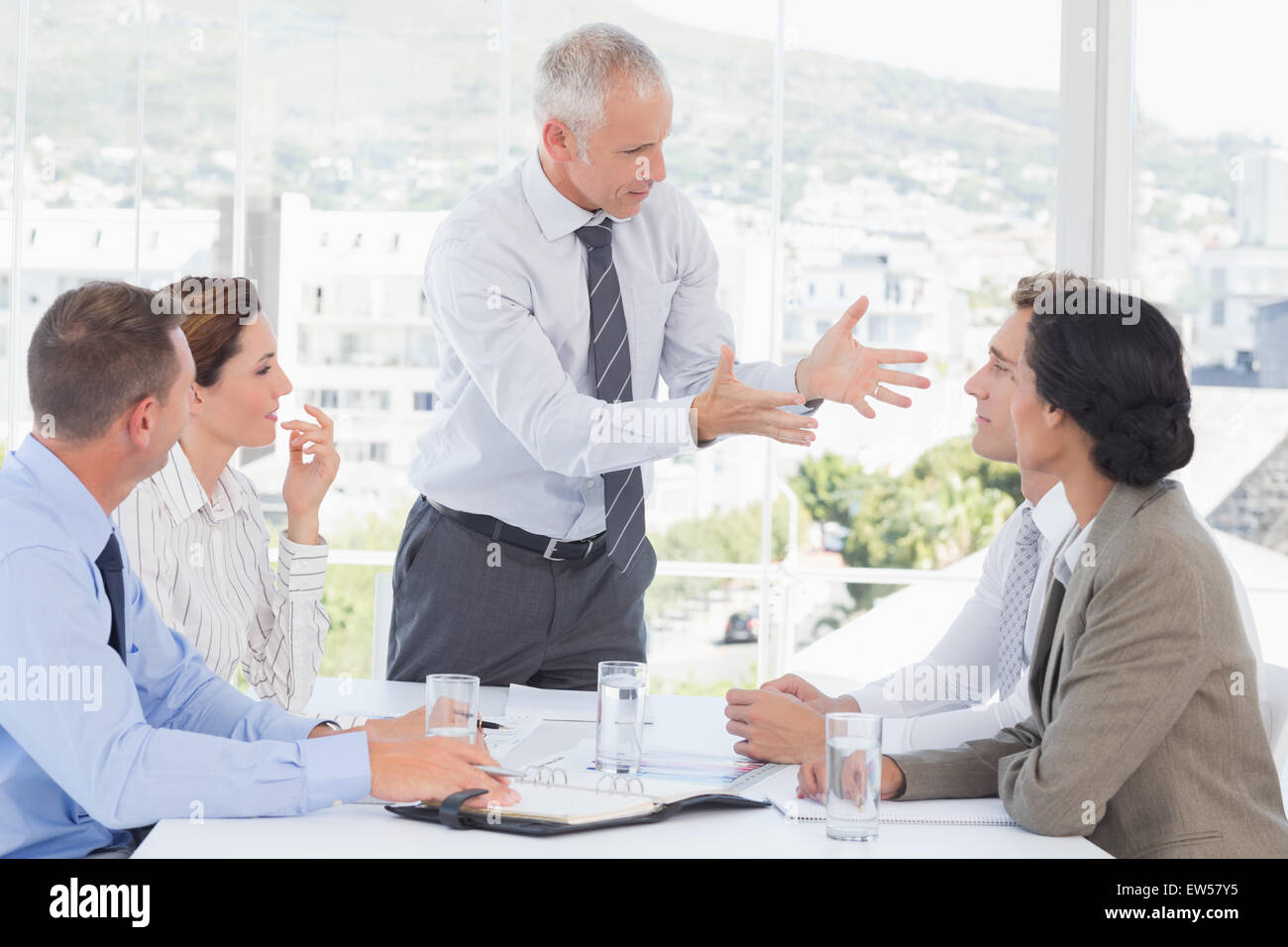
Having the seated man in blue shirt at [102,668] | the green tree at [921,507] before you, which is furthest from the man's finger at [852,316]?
the green tree at [921,507]

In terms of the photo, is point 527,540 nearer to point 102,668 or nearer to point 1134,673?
point 102,668

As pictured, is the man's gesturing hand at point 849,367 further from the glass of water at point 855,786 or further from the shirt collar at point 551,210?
the glass of water at point 855,786

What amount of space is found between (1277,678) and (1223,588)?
342 mm

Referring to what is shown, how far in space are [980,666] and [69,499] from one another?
1.48m

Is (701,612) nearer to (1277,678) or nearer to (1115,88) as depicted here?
(1115,88)

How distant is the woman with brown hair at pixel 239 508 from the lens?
2.30 metres

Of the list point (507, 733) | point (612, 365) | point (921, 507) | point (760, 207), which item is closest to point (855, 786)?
point (507, 733)

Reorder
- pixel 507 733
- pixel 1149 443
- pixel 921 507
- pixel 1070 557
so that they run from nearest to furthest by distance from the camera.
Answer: pixel 1149 443 → pixel 1070 557 → pixel 507 733 → pixel 921 507

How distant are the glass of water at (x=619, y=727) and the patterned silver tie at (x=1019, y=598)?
70 cm

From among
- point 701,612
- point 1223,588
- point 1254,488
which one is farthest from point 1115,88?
point 701,612

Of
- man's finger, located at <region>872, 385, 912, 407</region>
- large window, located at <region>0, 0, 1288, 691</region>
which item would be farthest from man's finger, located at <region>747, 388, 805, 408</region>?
large window, located at <region>0, 0, 1288, 691</region>

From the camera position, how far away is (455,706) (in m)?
1.75

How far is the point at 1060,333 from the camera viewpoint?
1.79 metres
